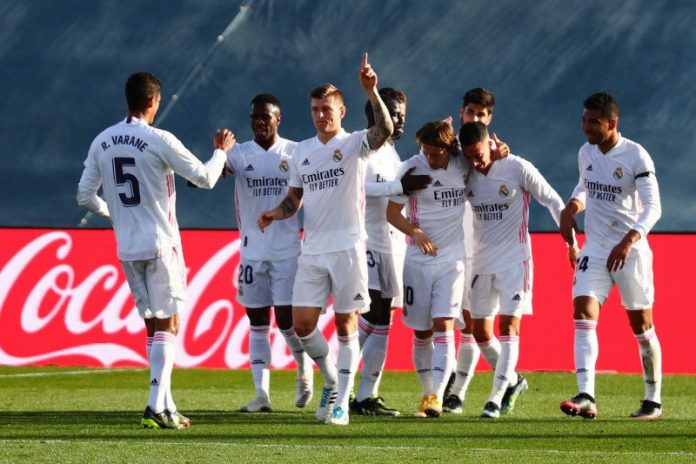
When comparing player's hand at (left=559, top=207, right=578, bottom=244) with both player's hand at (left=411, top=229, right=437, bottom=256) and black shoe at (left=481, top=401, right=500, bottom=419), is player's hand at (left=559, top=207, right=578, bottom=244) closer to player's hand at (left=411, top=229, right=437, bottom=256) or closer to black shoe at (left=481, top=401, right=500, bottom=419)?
player's hand at (left=411, top=229, right=437, bottom=256)

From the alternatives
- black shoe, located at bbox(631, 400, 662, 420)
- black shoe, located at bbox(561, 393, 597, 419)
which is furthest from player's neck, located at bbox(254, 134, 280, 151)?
black shoe, located at bbox(631, 400, 662, 420)

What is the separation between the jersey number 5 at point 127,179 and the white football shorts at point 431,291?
80.5 inches

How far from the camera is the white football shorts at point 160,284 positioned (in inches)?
335

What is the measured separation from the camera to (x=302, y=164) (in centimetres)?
880

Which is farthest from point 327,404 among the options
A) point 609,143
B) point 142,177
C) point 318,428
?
point 609,143

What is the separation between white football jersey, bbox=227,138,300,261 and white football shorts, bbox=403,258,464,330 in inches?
41.7

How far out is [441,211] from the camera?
9445 millimetres

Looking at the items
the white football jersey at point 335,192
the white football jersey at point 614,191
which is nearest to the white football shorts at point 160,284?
the white football jersey at point 335,192

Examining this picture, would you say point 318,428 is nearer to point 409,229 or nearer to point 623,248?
point 409,229

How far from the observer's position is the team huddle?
8523 mm

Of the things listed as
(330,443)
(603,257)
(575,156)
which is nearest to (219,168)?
(330,443)

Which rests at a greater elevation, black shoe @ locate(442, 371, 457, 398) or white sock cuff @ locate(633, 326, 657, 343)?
white sock cuff @ locate(633, 326, 657, 343)

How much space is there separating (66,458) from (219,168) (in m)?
2.27

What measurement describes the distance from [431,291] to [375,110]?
171cm
